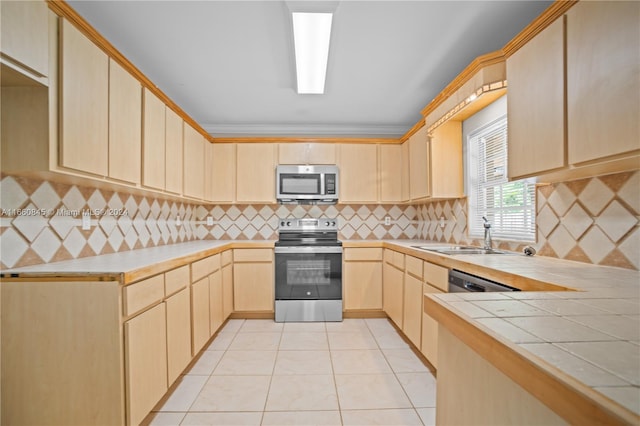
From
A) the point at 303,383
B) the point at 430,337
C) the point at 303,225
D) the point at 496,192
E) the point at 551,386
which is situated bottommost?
the point at 303,383

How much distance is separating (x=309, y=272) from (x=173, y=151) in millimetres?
1854

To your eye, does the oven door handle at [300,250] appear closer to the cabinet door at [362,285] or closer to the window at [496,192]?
the cabinet door at [362,285]

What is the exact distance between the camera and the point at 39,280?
1.31 m

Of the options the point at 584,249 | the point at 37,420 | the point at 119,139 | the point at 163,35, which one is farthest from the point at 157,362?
the point at 584,249

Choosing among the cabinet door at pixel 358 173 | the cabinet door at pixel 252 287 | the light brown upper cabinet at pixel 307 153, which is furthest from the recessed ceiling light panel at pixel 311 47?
the cabinet door at pixel 252 287

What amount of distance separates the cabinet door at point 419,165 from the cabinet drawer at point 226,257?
216 cm

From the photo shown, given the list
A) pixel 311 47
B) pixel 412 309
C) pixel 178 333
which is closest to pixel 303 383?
pixel 178 333

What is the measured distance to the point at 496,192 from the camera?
2336 millimetres

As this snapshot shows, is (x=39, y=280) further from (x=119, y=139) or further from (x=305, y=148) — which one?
(x=305, y=148)

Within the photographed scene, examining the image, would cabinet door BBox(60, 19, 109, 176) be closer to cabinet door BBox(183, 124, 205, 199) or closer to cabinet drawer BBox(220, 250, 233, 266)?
cabinet door BBox(183, 124, 205, 199)

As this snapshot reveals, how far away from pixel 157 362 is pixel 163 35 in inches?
84.4

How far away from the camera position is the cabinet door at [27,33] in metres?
1.12

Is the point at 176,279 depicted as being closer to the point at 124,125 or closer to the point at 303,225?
the point at 124,125

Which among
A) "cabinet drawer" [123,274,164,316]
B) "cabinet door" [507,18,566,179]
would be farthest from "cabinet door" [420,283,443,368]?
"cabinet drawer" [123,274,164,316]
